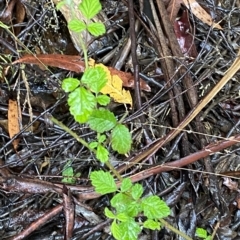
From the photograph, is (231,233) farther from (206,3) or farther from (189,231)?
(206,3)

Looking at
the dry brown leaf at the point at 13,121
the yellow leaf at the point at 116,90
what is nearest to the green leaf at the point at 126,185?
the yellow leaf at the point at 116,90

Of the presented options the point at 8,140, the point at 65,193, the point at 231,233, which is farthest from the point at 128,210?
the point at 8,140

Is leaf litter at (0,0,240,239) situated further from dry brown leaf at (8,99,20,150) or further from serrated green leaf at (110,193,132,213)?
serrated green leaf at (110,193,132,213)

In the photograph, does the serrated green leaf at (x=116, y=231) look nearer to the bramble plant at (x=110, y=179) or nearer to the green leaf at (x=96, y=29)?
the bramble plant at (x=110, y=179)

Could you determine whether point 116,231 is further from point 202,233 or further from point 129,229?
point 202,233

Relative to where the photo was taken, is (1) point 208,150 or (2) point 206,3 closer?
(1) point 208,150

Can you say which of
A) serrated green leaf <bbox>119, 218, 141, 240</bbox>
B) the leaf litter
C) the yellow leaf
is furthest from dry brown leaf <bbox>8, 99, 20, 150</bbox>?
serrated green leaf <bbox>119, 218, 141, 240</bbox>

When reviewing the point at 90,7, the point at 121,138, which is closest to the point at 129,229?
the point at 121,138
